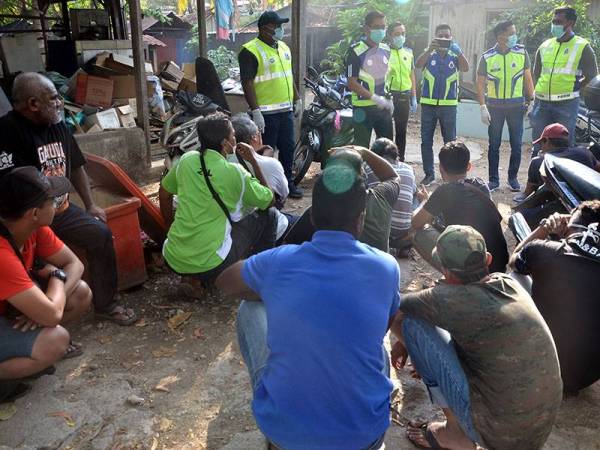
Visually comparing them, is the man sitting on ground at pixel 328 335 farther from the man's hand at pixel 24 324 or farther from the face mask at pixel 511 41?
the face mask at pixel 511 41

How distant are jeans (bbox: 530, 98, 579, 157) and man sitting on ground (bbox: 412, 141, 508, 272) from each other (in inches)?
118

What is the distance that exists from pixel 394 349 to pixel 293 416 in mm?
971

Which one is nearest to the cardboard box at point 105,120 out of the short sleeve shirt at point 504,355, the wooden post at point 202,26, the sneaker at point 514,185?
the wooden post at point 202,26

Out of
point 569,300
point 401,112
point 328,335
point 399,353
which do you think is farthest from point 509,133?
point 328,335

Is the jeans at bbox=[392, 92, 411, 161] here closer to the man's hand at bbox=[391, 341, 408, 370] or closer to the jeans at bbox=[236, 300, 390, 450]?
→ the man's hand at bbox=[391, 341, 408, 370]

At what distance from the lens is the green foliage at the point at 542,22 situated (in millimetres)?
9578

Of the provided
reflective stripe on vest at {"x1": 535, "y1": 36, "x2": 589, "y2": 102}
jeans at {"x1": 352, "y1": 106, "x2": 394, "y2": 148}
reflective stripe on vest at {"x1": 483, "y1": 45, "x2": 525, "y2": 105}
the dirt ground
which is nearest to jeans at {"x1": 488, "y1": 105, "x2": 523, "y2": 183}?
reflective stripe on vest at {"x1": 483, "y1": 45, "x2": 525, "y2": 105}

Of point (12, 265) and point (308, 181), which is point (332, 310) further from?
point (308, 181)

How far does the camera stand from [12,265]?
8.23 feet

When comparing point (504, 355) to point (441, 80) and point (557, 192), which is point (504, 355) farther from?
point (441, 80)

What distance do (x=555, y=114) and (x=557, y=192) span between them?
312 cm

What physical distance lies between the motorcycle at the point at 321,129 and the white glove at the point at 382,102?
0.52 meters

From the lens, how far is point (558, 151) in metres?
4.71

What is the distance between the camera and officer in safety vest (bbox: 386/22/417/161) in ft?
22.5
